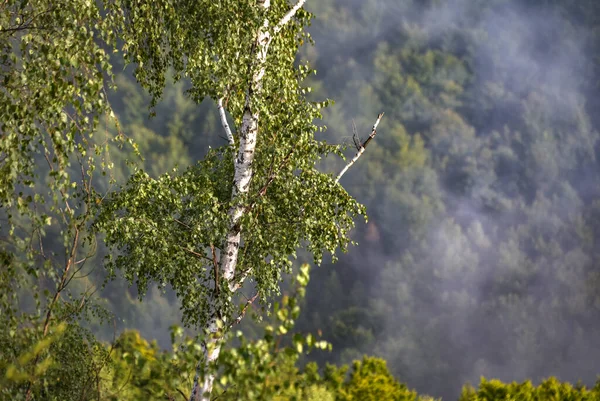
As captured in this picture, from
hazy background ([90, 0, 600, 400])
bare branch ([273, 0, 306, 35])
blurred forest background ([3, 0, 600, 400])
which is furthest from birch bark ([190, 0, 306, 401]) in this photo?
blurred forest background ([3, 0, 600, 400])

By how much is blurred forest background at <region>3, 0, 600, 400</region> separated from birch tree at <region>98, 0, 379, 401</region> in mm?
11944

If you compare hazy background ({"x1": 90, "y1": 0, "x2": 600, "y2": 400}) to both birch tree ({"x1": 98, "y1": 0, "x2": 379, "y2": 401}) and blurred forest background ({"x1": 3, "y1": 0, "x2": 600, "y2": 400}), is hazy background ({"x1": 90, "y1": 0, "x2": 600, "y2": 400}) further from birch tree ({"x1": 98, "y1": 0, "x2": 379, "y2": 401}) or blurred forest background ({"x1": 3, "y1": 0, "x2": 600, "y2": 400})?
birch tree ({"x1": 98, "y1": 0, "x2": 379, "y2": 401})

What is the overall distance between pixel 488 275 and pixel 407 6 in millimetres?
8103

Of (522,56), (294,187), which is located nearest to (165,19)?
(294,187)

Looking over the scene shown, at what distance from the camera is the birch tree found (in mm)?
7332

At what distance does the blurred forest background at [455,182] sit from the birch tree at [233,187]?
470 inches

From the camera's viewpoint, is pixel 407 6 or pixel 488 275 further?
pixel 407 6

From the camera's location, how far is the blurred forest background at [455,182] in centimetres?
1953

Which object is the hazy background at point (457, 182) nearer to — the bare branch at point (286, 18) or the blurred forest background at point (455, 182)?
the blurred forest background at point (455, 182)

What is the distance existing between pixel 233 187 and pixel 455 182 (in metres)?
13.8

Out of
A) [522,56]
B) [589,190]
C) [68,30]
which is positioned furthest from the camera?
[522,56]

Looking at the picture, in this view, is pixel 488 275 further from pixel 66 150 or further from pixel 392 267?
pixel 66 150

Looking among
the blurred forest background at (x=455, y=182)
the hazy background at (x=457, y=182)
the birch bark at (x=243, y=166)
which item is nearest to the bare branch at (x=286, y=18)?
the birch bark at (x=243, y=166)

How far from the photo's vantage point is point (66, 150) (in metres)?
4.64
